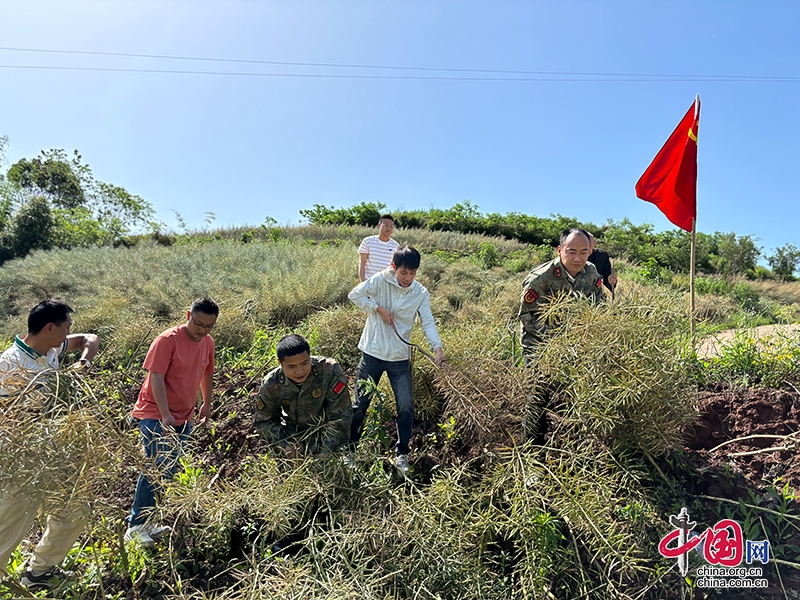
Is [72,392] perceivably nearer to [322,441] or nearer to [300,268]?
[322,441]

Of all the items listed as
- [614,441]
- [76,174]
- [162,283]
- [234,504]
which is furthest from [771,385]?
[76,174]

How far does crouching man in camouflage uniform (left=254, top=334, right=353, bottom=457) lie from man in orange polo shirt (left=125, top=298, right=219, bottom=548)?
1.58 ft

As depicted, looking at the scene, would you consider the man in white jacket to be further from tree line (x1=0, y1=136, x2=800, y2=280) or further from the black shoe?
tree line (x1=0, y1=136, x2=800, y2=280)

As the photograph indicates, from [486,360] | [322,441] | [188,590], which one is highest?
[486,360]

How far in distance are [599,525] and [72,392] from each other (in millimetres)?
2595

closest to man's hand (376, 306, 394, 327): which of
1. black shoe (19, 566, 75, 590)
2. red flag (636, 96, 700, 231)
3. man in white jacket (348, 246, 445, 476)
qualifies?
man in white jacket (348, 246, 445, 476)

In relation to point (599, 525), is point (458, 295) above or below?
above

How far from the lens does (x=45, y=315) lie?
2.50 m

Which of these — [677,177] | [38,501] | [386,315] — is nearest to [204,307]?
[386,315]

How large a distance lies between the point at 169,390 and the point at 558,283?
8.54 ft

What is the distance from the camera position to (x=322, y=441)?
2779 millimetres

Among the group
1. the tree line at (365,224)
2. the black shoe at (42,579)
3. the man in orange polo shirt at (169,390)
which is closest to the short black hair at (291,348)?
the man in orange polo shirt at (169,390)

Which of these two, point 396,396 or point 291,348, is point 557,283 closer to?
point 396,396

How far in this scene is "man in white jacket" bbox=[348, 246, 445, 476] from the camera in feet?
10.9
